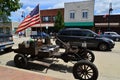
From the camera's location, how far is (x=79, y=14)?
3834 centimetres

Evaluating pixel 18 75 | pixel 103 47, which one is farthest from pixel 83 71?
pixel 103 47

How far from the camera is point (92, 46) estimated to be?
1523 centimetres

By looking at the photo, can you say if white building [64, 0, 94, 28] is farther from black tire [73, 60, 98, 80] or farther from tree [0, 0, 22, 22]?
black tire [73, 60, 98, 80]

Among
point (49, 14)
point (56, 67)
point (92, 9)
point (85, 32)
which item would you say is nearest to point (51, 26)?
point (49, 14)

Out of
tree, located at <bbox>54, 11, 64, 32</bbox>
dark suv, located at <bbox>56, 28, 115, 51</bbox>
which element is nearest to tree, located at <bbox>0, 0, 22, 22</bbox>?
dark suv, located at <bbox>56, 28, 115, 51</bbox>

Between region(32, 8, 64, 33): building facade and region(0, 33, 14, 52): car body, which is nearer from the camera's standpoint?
region(0, 33, 14, 52): car body

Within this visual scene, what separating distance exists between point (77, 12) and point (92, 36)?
79.4 ft

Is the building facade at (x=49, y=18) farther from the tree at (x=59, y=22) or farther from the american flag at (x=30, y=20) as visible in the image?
the american flag at (x=30, y=20)

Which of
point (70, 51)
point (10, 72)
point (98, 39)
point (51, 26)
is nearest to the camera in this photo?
point (10, 72)

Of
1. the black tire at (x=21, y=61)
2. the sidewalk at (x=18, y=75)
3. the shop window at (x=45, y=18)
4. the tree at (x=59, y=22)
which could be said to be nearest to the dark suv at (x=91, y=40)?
the black tire at (x=21, y=61)

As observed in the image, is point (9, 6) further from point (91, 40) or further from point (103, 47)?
point (103, 47)

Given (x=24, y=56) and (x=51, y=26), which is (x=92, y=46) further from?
(x=51, y=26)

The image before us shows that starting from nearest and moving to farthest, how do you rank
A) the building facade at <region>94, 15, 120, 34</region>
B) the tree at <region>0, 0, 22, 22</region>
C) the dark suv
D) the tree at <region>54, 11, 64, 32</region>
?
the dark suv, the tree at <region>0, 0, 22, 22</region>, the building facade at <region>94, 15, 120, 34</region>, the tree at <region>54, 11, 64, 32</region>

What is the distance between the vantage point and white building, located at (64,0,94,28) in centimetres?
3738
